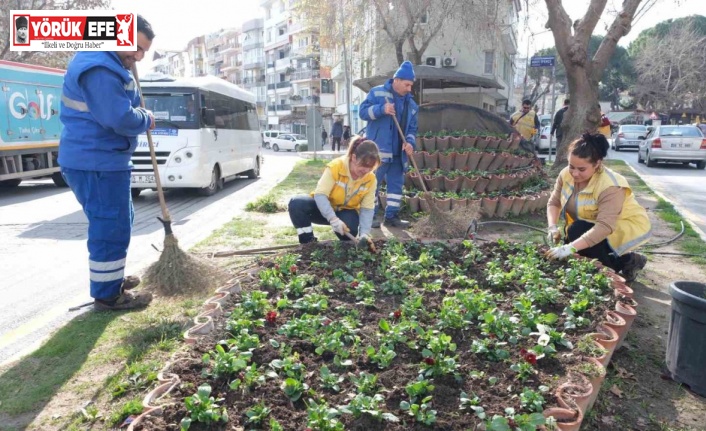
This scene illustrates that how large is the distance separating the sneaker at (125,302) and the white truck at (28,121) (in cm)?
923

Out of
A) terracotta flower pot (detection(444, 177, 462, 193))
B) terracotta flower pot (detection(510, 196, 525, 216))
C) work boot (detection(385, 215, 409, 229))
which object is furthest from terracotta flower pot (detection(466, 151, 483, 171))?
work boot (detection(385, 215, 409, 229))

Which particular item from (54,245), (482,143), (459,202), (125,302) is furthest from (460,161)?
(125,302)

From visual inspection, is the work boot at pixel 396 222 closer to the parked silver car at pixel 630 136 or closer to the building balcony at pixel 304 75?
the parked silver car at pixel 630 136

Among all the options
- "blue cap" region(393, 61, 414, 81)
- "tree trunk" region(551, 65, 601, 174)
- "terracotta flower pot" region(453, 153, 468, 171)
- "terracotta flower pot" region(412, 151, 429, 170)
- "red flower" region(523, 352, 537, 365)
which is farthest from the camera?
"tree trunk" region(551, 65, 601, 174)

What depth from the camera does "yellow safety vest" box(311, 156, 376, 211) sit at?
4840 mm

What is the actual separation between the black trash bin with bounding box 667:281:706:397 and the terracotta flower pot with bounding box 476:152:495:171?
21.4 ft

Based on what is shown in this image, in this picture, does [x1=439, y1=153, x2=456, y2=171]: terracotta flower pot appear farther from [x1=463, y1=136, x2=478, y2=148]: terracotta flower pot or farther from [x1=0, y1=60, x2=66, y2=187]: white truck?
[x1=0, y1=60, x2=66, y2=187]: white truck

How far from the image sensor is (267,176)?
1591cm

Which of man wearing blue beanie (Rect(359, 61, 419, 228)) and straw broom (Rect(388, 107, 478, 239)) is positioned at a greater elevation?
man wearing blue beanie (Rect(359, 61, 419, 228))

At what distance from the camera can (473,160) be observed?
30.5ft

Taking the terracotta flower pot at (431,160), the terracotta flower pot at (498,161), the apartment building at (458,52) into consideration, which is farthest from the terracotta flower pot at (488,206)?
the apartment building at (458,52)

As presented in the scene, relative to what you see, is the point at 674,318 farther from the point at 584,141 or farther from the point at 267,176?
the point at 267,176

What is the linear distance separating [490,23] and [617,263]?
45.6 ft

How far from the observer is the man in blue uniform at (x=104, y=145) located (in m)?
3.65
